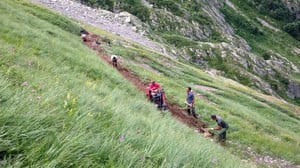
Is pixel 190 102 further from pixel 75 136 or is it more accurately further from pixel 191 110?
pixel 75 136

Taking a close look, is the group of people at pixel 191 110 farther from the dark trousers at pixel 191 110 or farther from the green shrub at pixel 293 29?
the green shrub at pixel 293 29

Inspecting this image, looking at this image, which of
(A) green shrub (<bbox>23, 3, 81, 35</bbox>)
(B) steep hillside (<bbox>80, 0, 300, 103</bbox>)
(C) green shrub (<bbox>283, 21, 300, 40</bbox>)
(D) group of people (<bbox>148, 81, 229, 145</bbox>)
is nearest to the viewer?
(D) group of people (<bbox>148, 81, 229, 145</bbox>)

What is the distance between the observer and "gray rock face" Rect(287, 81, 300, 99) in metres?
110

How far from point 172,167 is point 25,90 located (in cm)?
251

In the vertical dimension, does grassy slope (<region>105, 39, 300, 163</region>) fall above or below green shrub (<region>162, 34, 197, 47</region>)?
above

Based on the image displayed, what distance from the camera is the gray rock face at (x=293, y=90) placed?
109738mm

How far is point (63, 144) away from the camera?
5.29 m

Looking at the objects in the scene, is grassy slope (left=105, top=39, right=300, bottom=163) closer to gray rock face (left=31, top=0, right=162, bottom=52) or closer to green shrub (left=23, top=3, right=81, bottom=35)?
green shrub (left=23, top=3, right=81, bottom=35)

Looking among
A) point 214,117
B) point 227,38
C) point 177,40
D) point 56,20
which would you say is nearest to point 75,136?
point 214,117

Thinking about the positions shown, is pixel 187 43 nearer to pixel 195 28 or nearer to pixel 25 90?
pixel 195 28

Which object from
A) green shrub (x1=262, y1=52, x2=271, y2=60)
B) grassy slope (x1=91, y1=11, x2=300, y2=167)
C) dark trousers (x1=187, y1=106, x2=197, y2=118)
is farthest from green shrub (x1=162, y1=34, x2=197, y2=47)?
dark trousers (x1=187, y1=106, x2=197, y2=118)

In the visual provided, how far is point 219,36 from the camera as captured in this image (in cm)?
11588

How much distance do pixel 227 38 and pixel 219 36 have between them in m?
2.46

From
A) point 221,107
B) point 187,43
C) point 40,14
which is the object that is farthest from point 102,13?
point 221,107
